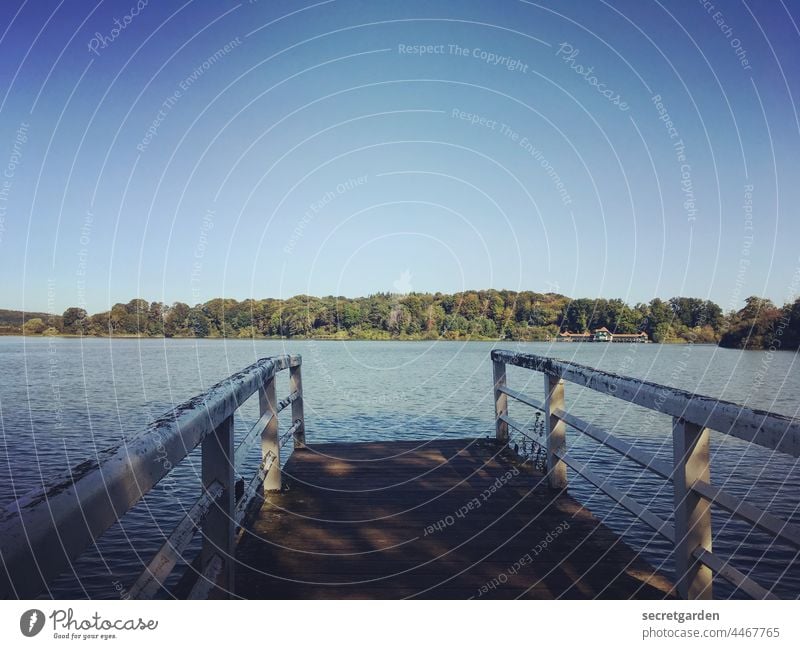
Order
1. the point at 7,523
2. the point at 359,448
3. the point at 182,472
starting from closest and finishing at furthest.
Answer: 1. the point at 7,523
2. the point at 359,448
3. the point at 182,472

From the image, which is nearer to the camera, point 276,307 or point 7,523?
point 7,523

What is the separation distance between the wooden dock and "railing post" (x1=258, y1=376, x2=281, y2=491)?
0.11 meters

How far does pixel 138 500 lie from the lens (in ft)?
4.56

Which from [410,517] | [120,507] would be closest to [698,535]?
[410,517]

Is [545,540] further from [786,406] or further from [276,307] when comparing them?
[276,307]

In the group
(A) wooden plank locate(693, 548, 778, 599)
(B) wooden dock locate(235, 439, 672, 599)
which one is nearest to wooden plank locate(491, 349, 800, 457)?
(A) wooden plank locate(693, 548, 778, 599)

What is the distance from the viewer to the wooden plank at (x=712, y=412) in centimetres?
178

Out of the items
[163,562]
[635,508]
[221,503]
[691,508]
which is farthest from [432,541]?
[163,562]

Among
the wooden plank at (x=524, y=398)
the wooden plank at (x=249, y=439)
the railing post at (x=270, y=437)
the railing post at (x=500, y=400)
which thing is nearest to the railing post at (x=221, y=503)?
the wooden plank at (x=249, y=439)

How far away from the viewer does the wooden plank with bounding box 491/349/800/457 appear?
5.85ft

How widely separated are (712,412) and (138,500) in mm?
2031

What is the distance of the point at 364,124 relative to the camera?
11523 mm

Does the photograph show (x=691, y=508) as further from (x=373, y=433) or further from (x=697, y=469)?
(x=373, y=433)
